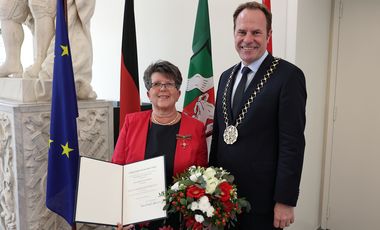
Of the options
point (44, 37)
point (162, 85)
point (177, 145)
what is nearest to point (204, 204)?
point (177, 145)

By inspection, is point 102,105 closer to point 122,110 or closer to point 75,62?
point 122,110

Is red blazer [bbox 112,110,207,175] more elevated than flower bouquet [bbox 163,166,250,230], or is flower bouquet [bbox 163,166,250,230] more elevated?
red blazer [bbox 112,110,207,175]

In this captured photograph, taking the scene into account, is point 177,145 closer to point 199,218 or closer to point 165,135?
point 165,135

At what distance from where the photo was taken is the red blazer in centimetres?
149

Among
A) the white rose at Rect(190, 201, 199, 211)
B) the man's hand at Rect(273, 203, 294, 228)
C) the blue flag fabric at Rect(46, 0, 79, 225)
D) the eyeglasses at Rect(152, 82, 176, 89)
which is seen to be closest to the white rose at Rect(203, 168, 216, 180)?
the white rose at Rect(190, 201, 199, 211)

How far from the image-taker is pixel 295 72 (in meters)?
1.36

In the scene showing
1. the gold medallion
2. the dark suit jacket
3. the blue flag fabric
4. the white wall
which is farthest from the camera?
the white wall

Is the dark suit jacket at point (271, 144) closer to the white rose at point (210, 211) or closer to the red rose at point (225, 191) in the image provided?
the red rose at point (225, 191)

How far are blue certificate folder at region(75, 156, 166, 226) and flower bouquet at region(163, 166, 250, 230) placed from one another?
0.12 meters

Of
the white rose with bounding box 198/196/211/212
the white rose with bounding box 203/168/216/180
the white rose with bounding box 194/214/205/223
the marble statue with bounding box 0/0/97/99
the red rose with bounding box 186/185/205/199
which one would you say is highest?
the marble statue with bounding box 0/0/97/99

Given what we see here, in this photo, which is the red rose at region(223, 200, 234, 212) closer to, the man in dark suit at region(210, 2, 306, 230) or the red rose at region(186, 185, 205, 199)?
the red rose at region(186, 185, 205, 199)

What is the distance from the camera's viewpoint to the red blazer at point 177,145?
4.87 ft

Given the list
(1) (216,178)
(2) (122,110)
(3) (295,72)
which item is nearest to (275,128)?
(3) (295,72)

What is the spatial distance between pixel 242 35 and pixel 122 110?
1.14 metres
